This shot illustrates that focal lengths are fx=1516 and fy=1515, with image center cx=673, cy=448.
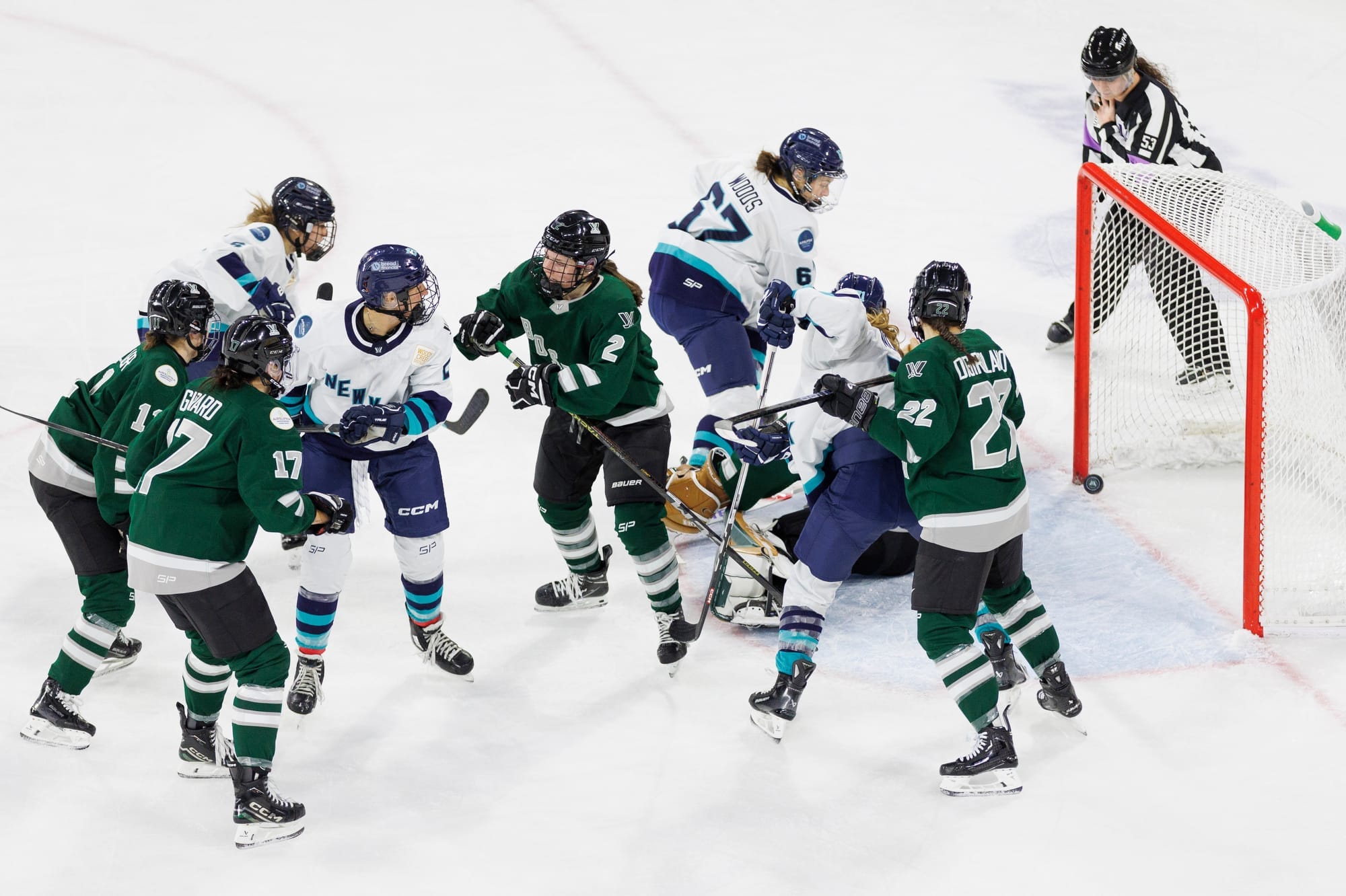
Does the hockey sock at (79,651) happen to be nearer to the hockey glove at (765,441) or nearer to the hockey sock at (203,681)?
the hockey sock at (203,681)

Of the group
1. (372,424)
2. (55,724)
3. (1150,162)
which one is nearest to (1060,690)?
(372,424)

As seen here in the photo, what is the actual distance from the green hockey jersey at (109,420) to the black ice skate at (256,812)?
72 cm

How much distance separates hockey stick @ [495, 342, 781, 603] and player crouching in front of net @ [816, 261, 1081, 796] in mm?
711

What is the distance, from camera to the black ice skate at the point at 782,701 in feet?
11.8

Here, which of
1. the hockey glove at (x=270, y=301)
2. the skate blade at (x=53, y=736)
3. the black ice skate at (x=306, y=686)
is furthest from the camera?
the hockey glove at (x=270, y=301)

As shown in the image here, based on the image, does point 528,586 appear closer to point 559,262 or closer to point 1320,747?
point 559,262

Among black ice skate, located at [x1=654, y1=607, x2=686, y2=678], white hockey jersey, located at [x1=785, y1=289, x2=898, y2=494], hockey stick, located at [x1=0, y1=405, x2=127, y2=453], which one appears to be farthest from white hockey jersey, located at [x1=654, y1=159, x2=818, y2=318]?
hockey stick, located at [x1=0, y1=405, x2=127, y2=453]

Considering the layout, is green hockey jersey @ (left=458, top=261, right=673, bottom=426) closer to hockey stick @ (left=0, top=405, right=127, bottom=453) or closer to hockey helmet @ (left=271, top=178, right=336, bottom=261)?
hockey helmet @ (left=271, top=178, right=336, bottom=261)

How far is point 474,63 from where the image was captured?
8477 mm

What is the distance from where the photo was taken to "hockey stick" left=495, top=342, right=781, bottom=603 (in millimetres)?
3902

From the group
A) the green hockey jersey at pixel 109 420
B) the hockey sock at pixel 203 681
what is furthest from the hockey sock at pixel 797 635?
the green hockey jersey at pixel 109 420

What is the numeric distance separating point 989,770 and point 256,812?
1.59m

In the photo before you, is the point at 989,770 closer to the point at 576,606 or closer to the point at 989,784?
the point at 989,784

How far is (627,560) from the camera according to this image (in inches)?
181
